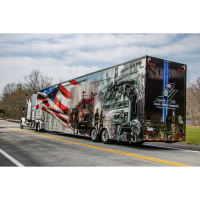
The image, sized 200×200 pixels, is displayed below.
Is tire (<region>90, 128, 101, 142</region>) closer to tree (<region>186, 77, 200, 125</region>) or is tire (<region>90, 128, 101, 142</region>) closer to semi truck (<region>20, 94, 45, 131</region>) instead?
semi truck (<region>20, 94, 45, 131</region>)

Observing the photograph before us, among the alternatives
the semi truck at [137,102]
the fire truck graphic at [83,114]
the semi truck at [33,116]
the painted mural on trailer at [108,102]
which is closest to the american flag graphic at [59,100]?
the painted mural on trailer at [108,102]

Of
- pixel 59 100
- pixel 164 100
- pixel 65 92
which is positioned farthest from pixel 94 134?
pixel 59 100

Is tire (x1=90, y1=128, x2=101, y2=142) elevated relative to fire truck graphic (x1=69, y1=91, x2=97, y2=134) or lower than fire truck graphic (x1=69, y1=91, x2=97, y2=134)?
lower

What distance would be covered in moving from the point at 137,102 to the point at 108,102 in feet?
6.79

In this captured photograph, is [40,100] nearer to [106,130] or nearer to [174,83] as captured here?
[106,130]

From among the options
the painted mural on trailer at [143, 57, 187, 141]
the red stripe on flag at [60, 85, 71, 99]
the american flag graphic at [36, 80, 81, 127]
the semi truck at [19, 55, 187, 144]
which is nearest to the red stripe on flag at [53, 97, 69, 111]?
the american flag graphic at [36, 80, 81, 127]

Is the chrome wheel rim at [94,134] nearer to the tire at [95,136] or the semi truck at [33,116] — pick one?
the tire at [95,136]

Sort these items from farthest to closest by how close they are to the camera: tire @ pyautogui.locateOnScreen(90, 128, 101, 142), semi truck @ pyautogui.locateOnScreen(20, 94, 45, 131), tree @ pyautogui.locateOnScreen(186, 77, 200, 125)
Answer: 1. tree @ pyautogui.locateOnScreen(186, 77, 200, 125)
2. semi truck @ pyautogui.locateOnScreen(20, 94, 45, 131)
3. tire @ pyautogui.locateOnScreen(90, 128, 101, 142)

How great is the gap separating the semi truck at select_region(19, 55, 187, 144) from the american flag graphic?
7.96 ft

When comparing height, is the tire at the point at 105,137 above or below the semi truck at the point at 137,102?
below

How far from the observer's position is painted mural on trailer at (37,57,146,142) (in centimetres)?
977

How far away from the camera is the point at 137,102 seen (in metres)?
9.75

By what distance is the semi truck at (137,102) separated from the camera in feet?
31.6
